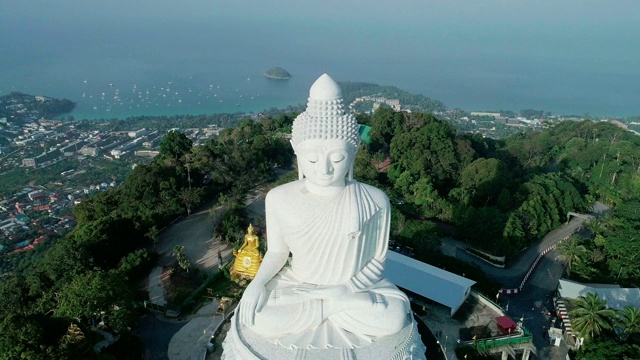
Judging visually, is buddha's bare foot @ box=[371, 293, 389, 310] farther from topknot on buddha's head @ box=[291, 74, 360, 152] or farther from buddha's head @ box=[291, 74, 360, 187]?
topknot on buddha's head @ box=[291, 74, 360, 152]

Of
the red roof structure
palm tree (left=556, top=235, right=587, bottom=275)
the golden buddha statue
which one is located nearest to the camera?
the red roof structure

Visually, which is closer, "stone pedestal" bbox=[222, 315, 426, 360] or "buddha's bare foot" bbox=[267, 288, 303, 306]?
"stone pedestal" bbox=[222, 315, 426, 360]

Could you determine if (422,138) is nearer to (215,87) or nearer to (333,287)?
(333,287)

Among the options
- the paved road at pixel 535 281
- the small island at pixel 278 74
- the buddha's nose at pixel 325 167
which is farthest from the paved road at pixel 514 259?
the small island at pixel 278 74

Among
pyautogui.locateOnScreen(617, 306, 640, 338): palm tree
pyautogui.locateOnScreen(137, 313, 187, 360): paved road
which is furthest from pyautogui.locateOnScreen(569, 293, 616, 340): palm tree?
pyautogui.locateOnScreen(137, 313, 187, 360): paved road

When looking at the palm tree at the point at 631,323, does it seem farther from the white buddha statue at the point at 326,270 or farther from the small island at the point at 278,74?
the small island at the point at 278,74

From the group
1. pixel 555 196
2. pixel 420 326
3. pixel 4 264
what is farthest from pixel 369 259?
pixel 4 264
